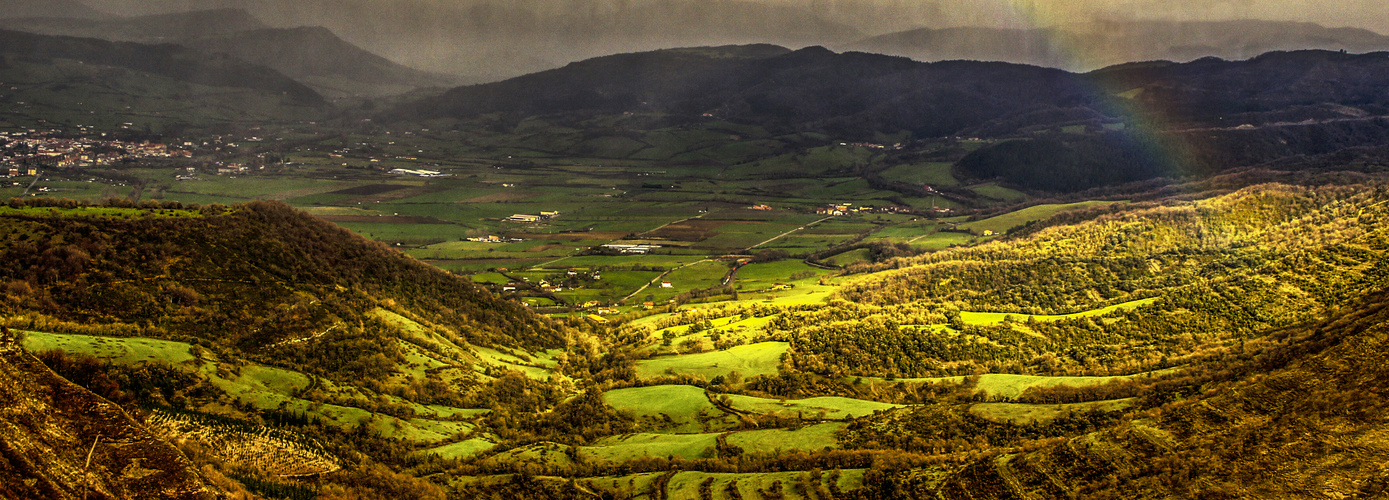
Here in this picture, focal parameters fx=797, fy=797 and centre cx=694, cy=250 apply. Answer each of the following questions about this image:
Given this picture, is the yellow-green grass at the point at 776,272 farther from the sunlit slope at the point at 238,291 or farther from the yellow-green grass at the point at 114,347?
the yellow-green grass at the point at 114,347

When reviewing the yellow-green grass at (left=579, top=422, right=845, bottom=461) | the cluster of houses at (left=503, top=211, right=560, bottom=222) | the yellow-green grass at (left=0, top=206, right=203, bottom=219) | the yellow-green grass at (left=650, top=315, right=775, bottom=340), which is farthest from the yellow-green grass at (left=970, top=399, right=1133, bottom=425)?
the cluster of houses at (left=503, top=211, right=560, bottom=222)

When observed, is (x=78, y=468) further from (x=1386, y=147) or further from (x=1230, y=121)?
(x=1230, y=121)

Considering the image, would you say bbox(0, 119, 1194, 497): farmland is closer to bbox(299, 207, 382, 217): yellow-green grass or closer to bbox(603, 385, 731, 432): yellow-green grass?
bbox(603, 385, 731, 432): yellow-green grass

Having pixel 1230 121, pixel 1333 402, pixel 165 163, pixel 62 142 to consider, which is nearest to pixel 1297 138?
pixel 1230 121

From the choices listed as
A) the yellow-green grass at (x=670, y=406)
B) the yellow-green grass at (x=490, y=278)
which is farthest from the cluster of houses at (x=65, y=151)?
the yellow-green grass at (x=670, y=406)

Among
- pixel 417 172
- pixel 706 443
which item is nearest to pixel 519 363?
pixel 706 443

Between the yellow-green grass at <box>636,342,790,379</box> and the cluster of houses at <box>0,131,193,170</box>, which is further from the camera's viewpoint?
the cluster of houses at <box>0,131,193,170</box>
